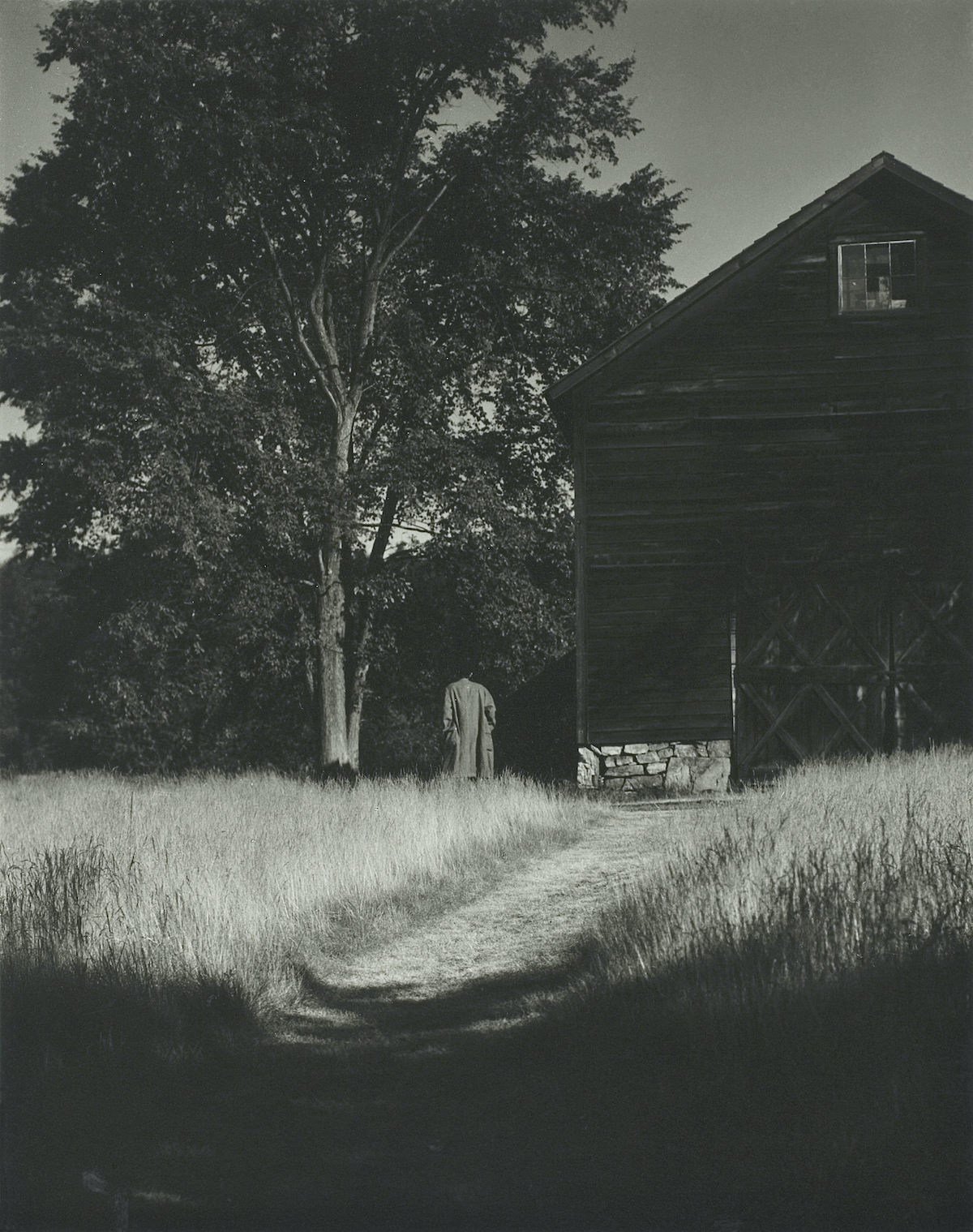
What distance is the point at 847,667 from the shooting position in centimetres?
1722

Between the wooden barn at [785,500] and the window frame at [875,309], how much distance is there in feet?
0.08

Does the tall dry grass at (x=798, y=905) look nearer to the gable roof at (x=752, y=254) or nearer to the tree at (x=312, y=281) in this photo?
the gable roof at (x=752, y=254)

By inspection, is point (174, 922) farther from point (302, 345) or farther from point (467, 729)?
point (302, 345)

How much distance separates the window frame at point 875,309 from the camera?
17453mm

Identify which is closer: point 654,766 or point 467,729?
point 467,729

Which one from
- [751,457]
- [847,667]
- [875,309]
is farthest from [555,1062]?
[875,309]

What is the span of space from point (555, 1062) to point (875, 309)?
14.3m

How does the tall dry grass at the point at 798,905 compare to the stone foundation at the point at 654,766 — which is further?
the stone foundation at the point at 654,766

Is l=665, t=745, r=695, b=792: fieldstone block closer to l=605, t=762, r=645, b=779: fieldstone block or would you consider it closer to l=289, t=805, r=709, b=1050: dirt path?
l=605, t=762, r=645, b=779: fieldstone block

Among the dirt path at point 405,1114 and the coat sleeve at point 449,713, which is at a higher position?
the coat sleeve at point 449,713

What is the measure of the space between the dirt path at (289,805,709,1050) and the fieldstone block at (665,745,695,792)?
6.85 metres

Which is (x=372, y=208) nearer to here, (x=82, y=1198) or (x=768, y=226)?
(x=768, y=226)

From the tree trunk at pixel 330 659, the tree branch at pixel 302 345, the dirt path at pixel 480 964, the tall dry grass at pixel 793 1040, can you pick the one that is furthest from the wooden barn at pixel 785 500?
the tall dry grass at pixel 793 1040

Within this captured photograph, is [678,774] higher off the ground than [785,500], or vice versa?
[785,500]
